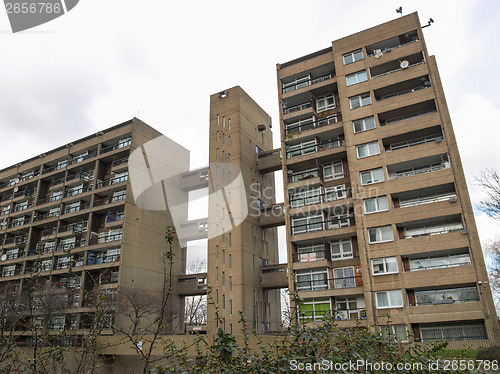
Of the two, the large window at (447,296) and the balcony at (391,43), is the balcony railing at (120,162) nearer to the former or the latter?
the balcony at (391,43)

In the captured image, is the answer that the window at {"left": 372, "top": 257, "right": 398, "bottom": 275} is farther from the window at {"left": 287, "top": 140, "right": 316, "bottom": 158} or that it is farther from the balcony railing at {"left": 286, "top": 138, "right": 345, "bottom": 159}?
the window at {"left": 287, "top": 140, "right": 316, "bottom": 158}

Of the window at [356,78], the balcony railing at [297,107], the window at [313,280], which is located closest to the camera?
the window at [313,280]

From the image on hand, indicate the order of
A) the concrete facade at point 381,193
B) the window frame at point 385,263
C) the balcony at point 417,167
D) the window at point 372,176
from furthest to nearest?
the window at point 372,176
the balcony at point 417,167
the window frame at point 385,263
the concrete facade at point 381,193

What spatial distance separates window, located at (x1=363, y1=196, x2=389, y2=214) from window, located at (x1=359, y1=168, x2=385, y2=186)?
1.40 metres

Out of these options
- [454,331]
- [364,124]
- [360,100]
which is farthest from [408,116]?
[454,331]

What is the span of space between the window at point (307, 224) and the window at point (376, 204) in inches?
160

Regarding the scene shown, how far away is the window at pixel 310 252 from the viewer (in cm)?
3131

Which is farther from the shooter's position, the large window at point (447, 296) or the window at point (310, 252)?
the window at point (310, 252)

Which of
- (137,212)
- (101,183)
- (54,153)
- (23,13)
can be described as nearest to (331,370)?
(23,13)

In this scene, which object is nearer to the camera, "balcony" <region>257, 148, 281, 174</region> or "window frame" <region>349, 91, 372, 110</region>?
"window frame" <region>349, 91, 372, 110</region>

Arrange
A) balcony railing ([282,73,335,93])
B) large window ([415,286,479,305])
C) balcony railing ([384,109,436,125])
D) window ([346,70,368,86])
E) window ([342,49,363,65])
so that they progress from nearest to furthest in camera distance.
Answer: large window ([415,286,479,305]) → balcony railing ([384,109,436,125]) → window ([346,70,368,86]) → window ([342,49,363,65]) → balcony railing ([282,73,335,93])

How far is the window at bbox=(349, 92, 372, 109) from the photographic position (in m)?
32.3

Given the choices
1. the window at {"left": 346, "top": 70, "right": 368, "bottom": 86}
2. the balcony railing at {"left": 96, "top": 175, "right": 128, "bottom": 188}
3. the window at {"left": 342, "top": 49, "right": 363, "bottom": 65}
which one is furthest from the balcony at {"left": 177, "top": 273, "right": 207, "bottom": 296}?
the window at {"left": 342, "top": 49, "right": 363, "bottom": 65}

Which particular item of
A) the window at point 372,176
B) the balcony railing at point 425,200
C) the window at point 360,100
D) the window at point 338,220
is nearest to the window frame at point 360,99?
the window at point 360,100
